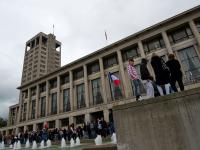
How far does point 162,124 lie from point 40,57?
81757 millimetres

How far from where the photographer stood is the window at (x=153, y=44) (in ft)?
Result: 78.6

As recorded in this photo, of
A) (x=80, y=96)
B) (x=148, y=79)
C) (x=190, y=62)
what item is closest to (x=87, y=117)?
(x=80, y=96)

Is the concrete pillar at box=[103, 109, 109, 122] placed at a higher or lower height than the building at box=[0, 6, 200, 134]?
lower

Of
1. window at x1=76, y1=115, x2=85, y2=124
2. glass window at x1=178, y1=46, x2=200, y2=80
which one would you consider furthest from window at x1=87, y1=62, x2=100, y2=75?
glass window at x1=178, y1=46, x2=200, y2=80

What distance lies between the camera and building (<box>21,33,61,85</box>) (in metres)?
78.3

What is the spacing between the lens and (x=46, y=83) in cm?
3659

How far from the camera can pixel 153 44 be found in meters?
24.7

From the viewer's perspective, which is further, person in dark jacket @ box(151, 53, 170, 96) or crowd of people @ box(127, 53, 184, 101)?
person in dark jacket @ box(151, 53, 170, 96)

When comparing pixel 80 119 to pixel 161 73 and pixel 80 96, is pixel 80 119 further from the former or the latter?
pixel 161 73

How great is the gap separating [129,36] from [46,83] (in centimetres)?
2176

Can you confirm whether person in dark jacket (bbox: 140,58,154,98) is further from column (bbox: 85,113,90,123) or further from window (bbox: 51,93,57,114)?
window (bbox: 51,93,57,114)

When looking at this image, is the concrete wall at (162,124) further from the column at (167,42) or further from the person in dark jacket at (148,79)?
the column at (167,42)

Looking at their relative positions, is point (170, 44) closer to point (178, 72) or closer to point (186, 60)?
point (186, 60)

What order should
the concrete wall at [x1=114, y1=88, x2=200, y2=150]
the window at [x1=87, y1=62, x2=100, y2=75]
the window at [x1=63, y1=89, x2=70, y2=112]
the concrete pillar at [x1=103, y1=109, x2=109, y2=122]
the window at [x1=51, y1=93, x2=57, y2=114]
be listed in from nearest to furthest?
the concrete wall at [x1=114, y1=88, x2=200, y2=150] → the concrete pillar at [x1=103, y1=109, x2=109, y2=122] → the window at [x1=87, y1=62, x2=100, y2=75] → the window at [x1=63, y1=89, x2=70, y2=112] → the window at [x1=51, y1=93, x2=57, y2=114]
